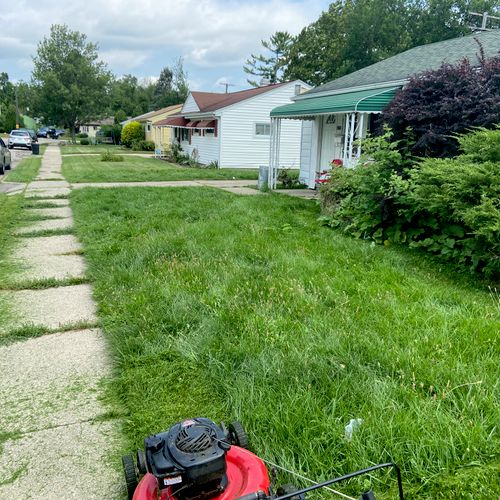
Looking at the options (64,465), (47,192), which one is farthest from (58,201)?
(64,465)

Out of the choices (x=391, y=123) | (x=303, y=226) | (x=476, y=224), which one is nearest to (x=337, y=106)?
(x=391, y=123)

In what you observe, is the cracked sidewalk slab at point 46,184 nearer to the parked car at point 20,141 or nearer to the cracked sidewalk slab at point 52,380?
the cracked sidewalk slab at point 52,380

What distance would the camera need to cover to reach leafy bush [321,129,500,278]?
5.06 meters

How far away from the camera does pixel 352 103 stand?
33.2 ft

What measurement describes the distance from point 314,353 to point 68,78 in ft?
168

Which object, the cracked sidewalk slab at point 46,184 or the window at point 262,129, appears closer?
the cracked sidewalk slab at point 46,184

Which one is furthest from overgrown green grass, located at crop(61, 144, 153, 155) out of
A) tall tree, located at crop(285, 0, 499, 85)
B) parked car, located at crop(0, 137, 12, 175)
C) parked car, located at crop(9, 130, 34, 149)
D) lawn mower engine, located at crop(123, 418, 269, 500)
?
lawn mower engine, located at crop(123, 418, 269, 500)

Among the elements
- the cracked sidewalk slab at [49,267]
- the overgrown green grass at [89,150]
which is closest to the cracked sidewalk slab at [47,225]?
the cracked sidewalk slab at [49,267]

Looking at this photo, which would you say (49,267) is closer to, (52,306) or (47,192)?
(52,306)

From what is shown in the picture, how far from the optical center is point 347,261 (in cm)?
562

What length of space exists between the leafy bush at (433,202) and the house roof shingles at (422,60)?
3.84 metres

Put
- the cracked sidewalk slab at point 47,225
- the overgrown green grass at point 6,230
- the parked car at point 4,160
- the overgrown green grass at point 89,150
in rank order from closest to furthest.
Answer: the overgrown green grass at point 6,230
the cracked sidewalk slab at point 47,225
the parked car at point 4,160
the overgrown green grass at point 89,150

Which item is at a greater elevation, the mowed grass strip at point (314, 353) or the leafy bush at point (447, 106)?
the leafy bush at point (447, 106)

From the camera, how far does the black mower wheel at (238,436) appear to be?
7.06 feet
